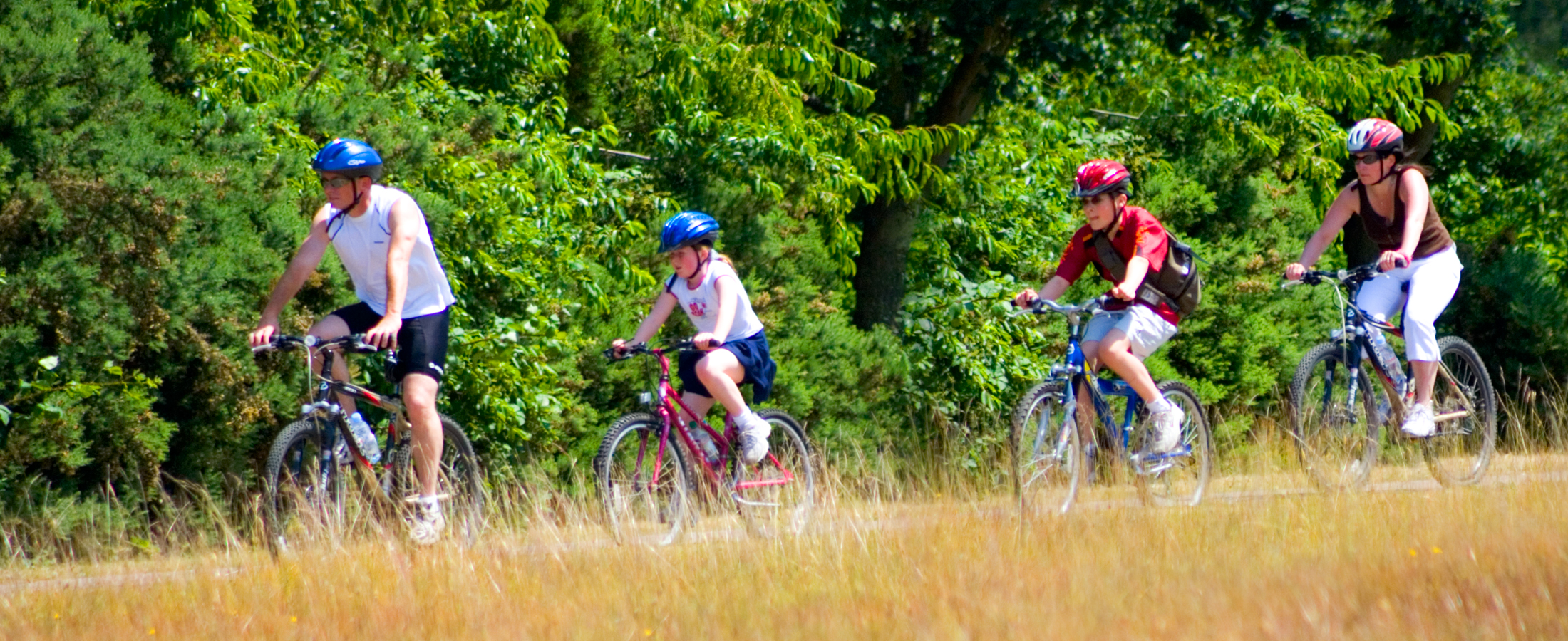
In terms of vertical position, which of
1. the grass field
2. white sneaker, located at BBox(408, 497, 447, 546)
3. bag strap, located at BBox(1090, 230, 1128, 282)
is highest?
bag strap, located at BBox(1090, 230, 1128, 282)

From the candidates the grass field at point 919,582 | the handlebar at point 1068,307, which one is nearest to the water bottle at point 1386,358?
the grass field at point 919,582

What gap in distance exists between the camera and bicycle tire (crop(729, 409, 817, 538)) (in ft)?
22.8

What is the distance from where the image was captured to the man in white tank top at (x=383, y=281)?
19.7 feet

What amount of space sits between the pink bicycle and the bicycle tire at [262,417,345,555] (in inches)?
43.7

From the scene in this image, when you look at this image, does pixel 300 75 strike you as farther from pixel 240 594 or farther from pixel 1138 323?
pixel 1138 323

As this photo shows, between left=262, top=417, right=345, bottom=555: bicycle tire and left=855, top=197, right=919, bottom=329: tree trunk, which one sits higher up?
left=855, top=197, right=919, bottom=329: tree trunk

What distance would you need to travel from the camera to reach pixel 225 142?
758cm

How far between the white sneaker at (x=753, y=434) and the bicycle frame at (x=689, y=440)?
139 millimetres

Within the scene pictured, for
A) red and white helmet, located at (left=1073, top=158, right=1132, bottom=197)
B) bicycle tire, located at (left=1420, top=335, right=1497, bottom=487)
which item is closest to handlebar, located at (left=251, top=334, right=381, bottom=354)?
Result: red and white helmet, located at (left=1073, top=158, right=1132, bottom=197)

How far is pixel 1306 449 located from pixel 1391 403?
2.00 feet

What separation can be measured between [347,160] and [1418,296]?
4.99m

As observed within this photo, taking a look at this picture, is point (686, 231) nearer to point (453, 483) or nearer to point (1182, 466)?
point (453, 483)

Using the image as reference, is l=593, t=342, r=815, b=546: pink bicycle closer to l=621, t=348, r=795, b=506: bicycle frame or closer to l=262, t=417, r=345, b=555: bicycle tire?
l=621, t=348, r=795, b=506: bicycle frame

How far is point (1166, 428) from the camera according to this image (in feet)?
22.9
